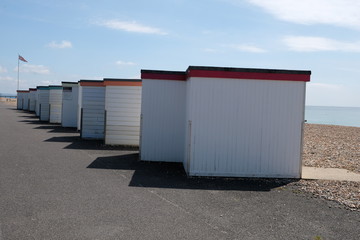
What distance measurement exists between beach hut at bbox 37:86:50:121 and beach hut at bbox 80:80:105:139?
12.9 metres

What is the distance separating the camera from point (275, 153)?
10742mm

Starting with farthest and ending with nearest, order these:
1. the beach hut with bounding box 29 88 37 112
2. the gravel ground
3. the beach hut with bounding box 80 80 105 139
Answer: the beach hut with bounding box 29 88 37 112
the beach hut with bounding box 80 80 105 139
the gravel ground

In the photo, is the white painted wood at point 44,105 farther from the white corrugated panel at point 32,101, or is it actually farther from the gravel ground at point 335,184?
the gravel ground at point 335,184

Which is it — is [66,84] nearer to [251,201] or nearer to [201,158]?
[201,158]

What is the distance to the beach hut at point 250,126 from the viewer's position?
1071 cm

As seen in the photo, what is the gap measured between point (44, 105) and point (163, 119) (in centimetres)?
2092

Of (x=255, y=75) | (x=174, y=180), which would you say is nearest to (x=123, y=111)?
(x=174, y=180)

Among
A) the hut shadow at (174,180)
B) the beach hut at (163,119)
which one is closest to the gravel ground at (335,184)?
the hut shadow at (174,180)

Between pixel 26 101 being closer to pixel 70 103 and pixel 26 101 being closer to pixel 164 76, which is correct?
pixel 70 103

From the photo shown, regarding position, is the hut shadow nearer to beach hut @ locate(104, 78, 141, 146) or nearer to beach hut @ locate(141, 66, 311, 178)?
beach hut @ locate(141, 66, 311, 178)

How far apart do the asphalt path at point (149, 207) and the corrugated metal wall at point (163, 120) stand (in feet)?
4.62

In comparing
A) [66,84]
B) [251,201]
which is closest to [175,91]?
[251,201]

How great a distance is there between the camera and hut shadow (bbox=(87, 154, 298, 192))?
30.8ft

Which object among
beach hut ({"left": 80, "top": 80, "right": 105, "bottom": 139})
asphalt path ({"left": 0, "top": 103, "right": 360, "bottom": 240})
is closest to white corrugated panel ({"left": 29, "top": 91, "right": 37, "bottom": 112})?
beach hut ({"left": 80, "top": 80, "right": 105, "bottom": 139})
